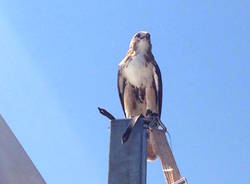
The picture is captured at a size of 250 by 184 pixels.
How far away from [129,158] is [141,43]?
2.84 meters

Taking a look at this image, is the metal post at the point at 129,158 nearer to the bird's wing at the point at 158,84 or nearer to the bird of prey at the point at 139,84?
the bird of prey at the point at 139,84

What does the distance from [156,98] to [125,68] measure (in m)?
0.42

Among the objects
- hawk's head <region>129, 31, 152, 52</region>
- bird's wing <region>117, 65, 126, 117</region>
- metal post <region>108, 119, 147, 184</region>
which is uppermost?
hawk's head <region>129, 31, 152, 52</region>

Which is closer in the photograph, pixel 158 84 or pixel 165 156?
pixel 165 156

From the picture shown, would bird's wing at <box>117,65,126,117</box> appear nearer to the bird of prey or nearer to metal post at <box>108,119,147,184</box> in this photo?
the bird of prey

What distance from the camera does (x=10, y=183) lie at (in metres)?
7.88

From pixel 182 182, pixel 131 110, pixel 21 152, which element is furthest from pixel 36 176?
pixel 182 182

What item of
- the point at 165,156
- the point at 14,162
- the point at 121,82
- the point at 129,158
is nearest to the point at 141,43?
the point at 121,82

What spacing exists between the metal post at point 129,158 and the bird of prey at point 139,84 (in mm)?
2303

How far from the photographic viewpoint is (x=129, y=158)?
9.36 feet

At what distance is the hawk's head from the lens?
5551mm

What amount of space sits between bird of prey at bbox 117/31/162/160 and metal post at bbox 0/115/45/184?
326cm

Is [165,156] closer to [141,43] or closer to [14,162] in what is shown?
[141,43]

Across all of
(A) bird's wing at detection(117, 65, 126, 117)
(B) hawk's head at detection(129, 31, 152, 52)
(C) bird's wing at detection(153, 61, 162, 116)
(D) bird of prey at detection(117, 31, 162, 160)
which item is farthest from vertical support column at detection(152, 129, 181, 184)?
(B) hawk's head at detection(129, 31, 152, 52)
